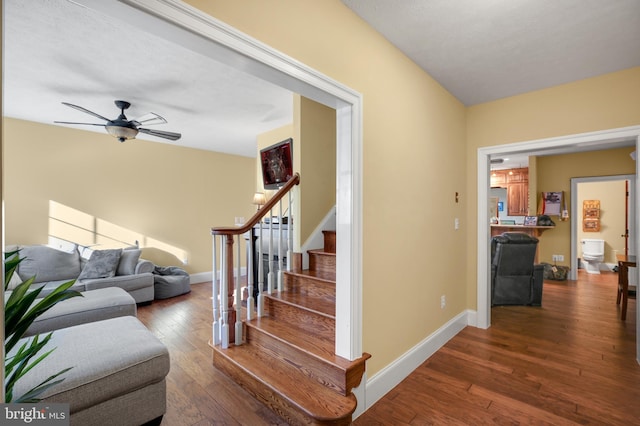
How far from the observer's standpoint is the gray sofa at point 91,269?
387 centimetres

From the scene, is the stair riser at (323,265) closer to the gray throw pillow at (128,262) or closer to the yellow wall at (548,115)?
the yellow wall at (548,115)

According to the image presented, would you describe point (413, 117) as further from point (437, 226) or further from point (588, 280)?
point (588, 280)

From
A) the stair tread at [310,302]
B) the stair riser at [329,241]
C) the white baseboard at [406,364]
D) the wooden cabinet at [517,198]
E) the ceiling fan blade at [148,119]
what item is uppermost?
the ceiling fan blade at [148,119]

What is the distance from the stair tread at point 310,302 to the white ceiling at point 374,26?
2.06 meters

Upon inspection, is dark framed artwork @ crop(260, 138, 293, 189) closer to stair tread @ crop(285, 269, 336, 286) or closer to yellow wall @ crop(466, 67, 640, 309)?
stair tread @ crop(285, 269, 336, 286)

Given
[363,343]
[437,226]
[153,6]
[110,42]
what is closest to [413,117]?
[437,226]

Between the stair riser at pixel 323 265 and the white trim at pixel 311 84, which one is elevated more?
the white trim at pixel 311 84

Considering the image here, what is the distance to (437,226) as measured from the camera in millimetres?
2795

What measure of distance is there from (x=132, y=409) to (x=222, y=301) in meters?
0.89

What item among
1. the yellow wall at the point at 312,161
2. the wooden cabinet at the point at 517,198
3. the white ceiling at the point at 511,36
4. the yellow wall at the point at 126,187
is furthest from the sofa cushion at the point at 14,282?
the wooden cabinet at the point at 517,198

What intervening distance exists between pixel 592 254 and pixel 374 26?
757cm

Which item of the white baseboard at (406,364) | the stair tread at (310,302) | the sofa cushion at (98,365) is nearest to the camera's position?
the sofa cushion at (98,365)

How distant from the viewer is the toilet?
21.2 feet

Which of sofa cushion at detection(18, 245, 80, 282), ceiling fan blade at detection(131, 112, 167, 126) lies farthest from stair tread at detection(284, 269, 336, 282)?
sofa cushion at detection(18, 245, 80, 282)
